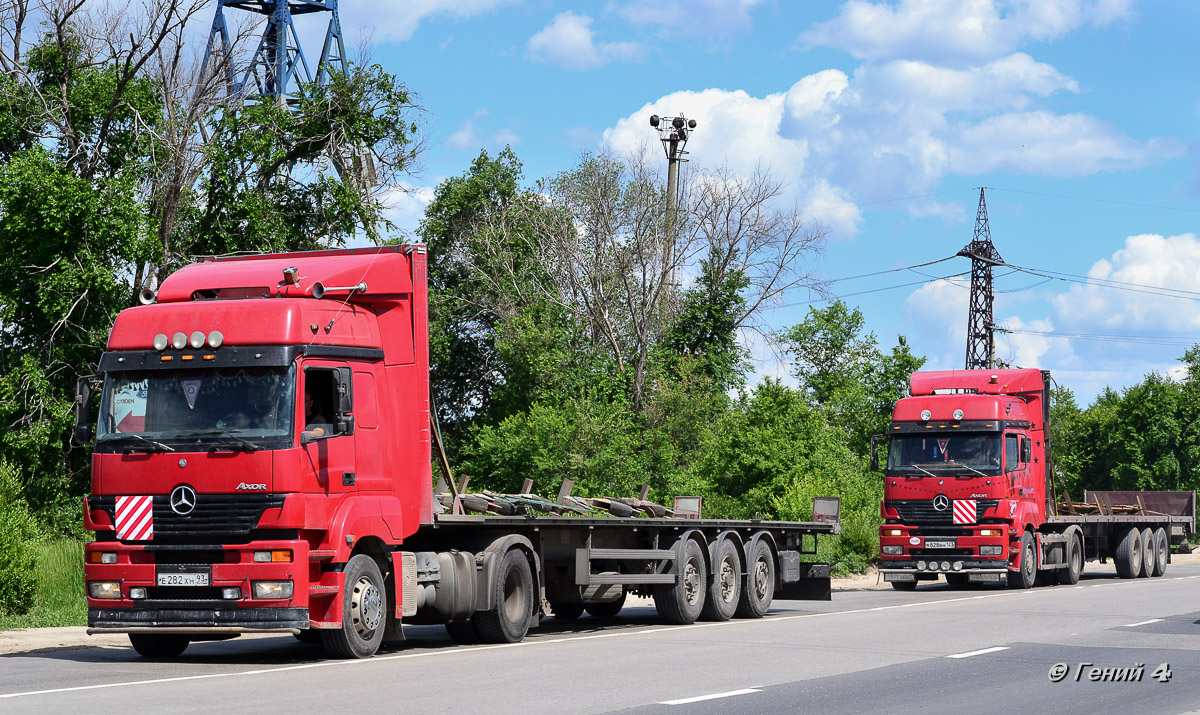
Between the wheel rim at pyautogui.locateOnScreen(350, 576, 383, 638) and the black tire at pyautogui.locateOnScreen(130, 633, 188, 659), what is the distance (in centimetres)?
187

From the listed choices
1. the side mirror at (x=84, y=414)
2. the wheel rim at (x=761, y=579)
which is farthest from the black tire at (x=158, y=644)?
the wheel rim at (x=761, y=579)

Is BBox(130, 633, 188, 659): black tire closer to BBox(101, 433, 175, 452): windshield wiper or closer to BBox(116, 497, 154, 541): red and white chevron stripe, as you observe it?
BBox(116, 497, 154, 541): red and white chevron stripe

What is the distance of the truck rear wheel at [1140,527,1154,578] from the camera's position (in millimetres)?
31277

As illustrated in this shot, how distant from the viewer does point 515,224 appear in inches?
1938

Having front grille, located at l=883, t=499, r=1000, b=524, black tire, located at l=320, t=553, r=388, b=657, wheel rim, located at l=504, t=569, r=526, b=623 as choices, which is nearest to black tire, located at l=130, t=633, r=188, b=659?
black tire, located at l=320, t=553, r=388, b=657

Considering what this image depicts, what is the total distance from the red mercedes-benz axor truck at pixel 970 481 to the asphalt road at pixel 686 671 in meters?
6.07

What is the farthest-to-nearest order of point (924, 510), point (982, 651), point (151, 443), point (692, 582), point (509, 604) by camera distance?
point (924, 510)
point (692, 582)
point (509, 604)
point (982, 651)
point (151, 443)

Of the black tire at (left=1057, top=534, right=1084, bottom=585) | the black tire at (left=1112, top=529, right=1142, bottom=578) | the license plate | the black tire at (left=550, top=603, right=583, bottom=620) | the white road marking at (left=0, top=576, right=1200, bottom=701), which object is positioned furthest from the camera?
the black tire at (left=1112, top=529, right=1142, bottom=578)

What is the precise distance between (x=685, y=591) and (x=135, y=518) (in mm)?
7689

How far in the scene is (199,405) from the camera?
12492 mm

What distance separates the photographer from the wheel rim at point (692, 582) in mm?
17953

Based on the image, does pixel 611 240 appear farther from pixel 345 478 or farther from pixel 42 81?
pixel 345 478

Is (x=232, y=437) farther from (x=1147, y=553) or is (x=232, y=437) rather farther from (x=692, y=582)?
(x=1147, y=553)

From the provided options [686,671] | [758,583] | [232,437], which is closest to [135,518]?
[232,437]
